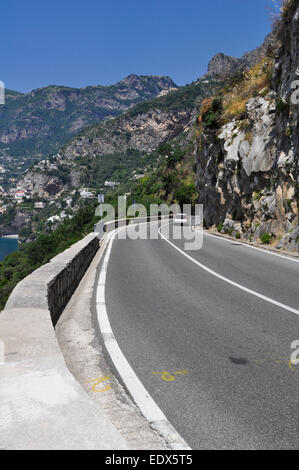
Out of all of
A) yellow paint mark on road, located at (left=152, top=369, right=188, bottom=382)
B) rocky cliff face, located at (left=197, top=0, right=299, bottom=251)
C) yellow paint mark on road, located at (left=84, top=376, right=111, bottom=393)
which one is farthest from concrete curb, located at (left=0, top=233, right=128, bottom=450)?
rocky cliff face, located at (left=197, top=0, right=299, bottom=251)

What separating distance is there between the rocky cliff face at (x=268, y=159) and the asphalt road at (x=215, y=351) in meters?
7.26

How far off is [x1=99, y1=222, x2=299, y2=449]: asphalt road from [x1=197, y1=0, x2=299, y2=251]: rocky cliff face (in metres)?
7.26

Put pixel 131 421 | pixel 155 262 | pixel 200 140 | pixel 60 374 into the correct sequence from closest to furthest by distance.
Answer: pixel 131 421
pixel 60 374
pixel 155 262
pixel 200 140

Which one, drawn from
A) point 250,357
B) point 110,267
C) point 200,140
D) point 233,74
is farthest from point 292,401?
point 200,140

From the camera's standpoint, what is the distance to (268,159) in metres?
19.3

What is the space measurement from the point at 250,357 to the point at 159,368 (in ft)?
3.72

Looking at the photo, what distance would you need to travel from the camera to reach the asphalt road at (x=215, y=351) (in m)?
3.05

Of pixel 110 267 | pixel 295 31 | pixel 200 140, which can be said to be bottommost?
pixel 110 267

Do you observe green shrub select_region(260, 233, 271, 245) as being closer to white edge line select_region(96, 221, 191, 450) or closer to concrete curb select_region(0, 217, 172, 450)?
white edge line select_region(96, 221, 191, 450)

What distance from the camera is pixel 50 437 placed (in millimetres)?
2338

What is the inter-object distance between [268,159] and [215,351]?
16519 millimetres

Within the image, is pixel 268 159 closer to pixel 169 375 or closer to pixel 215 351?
pixel 215 351

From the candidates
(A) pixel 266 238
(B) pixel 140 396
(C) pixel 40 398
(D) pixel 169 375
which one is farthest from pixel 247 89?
(C) pixel 40 398

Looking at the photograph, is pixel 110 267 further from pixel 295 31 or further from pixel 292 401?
pixel 295 31
